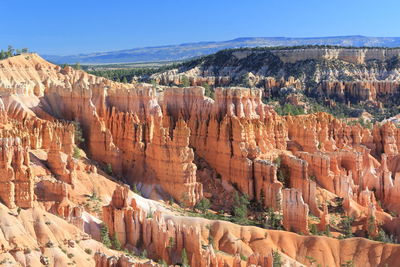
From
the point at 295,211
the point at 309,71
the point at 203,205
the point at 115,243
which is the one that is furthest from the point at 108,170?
the point at 309,71

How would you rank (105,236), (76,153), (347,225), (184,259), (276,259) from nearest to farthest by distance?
(184,259)
(105,236)
(276,259)
(76,153)
(347,225)

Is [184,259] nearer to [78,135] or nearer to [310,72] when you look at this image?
[78,135]

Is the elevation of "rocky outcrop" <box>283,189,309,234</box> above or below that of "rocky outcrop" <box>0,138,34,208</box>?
below

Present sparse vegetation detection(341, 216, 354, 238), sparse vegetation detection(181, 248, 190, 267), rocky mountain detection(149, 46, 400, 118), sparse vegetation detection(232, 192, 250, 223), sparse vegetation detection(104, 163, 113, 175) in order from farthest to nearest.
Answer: rocky mountain detection(149, 46, 400, 118) → sparse vegetation detection(104, 163, 113, 175) → sparse vegetation detection(341, 216, 354, 238) → sparse vegetation detection(232, 192, 250, 223) → sparse vegetation detection(181, 248, 190, 267)

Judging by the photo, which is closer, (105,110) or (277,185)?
(277,185)

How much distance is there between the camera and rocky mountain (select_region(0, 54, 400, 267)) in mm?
38594

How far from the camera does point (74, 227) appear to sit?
124 ft

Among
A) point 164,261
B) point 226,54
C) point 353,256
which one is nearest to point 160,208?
point 164,261

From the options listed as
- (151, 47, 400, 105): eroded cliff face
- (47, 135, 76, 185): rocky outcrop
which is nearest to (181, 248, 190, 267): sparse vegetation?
(47, 135, 76, 185): rocky outcrop

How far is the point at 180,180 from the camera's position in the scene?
55094 mm

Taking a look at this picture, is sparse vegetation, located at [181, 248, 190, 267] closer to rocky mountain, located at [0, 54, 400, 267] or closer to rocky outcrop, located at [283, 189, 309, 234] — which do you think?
rocky mountain, located at [0, 54, 400, 267]

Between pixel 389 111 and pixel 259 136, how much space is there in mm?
72284

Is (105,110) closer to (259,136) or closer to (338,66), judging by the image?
(259,136)

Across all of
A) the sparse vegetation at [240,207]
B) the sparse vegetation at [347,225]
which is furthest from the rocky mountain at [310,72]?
the sparse vegetation at [240,207]
